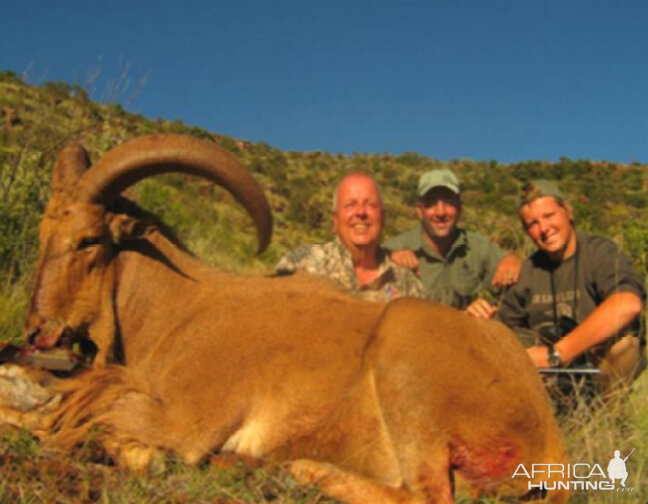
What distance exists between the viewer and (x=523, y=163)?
2030 inches

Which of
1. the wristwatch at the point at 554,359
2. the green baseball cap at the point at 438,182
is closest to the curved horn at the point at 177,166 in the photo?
the wristwatch at the point at 554,359

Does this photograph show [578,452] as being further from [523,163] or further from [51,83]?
[523,163]

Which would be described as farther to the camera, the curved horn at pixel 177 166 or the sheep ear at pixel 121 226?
the sheep ear at pixel 121 226

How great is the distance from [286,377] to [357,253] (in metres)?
2.63

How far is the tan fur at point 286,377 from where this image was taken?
4.03 meters

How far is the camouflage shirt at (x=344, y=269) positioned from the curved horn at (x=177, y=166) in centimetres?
181

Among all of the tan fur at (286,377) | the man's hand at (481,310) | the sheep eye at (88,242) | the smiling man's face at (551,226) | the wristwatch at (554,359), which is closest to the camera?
the tan fur at (286,377)

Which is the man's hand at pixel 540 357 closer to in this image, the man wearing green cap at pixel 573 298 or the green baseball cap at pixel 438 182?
the man wearing green cap at pixel 573 298

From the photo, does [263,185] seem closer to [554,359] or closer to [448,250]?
[448,250]

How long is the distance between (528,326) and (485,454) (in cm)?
283

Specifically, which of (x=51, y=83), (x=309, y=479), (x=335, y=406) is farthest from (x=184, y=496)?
(x=51, y=83)

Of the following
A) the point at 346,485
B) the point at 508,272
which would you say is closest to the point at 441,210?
the point at 508,272

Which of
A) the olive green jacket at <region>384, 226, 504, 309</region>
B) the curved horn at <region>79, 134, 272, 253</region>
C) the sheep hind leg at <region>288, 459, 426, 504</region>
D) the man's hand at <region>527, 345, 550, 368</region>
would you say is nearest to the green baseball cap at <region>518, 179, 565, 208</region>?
the man's hand at <region>527, 345, 550, 368</region>

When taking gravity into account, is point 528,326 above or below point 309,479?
above
